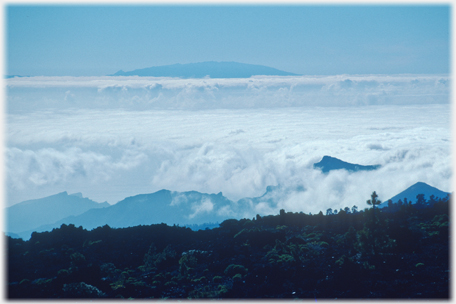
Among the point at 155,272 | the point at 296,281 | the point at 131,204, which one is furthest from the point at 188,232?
the point at 131,204

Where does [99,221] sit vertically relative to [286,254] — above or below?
below

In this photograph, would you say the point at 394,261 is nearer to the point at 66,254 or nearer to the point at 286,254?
the point at 286,254

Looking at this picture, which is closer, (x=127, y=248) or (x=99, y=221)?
(x=127, y=248)

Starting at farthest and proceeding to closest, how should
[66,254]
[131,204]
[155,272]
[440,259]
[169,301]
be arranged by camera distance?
[131,204]
[66,254]
[155,272]
[440,259]
[169,301]

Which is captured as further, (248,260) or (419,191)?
(419,191)

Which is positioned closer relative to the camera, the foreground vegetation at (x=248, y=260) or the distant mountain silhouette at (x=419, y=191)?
the foreground vegetation at (x=248, y=260)

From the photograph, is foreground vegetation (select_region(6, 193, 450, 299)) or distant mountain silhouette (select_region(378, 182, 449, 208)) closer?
foreground vegetation (select_region(6, 193, 450, 299))

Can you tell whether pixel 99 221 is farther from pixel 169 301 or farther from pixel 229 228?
pixel 169 301

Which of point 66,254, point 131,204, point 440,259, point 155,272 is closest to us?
point 440,259
